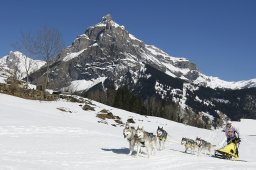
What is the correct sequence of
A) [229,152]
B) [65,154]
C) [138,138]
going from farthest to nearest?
[229,152], [138,138], [65,154]

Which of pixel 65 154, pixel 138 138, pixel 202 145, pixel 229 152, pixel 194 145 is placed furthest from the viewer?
pixel 202 145

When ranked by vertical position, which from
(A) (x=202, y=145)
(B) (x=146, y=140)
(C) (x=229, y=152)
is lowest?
(C) (x=229, y=152)

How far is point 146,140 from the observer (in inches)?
669

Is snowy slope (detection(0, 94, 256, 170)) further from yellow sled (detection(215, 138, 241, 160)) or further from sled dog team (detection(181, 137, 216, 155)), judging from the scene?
sled dog team (detection(181, 137, 216, 155))

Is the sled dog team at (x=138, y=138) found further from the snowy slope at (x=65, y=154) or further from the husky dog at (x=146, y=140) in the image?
the snowy slope at (x=65, y=154)

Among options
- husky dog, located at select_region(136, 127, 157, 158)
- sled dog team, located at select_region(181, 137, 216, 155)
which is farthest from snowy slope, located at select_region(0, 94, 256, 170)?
sled dog team, located at select_region(181, 137, 216, 155)

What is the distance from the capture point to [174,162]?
1634 cm

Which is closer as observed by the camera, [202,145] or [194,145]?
[194,145]

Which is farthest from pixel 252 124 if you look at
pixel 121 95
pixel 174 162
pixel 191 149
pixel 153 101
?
pixel 174 162

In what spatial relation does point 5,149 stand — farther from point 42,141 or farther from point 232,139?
point 232,139

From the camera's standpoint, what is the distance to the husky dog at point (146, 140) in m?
16.5

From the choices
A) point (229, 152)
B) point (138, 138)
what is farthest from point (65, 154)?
point (229, 152)

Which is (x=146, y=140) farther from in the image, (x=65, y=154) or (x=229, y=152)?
(x=229, y=152)

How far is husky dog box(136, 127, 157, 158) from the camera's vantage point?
54.1 ft
